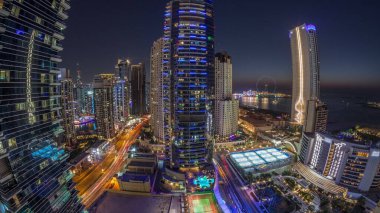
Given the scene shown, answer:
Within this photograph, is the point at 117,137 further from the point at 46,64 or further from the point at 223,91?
the point at 46,64

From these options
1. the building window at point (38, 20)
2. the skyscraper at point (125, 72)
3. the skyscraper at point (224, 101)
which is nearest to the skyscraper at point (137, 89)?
the skyscraper at point (125, 72)

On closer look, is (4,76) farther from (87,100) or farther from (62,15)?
(87,100)

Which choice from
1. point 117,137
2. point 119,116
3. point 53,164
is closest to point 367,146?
point 53,164

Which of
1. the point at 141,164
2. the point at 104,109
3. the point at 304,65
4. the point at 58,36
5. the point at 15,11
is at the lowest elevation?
the point at 141,164

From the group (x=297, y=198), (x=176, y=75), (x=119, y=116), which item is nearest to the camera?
(x=297, y=198)

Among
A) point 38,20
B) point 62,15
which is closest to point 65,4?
point 62,15

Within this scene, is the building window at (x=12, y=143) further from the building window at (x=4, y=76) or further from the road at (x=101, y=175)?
the road at (x=101, y=175)
